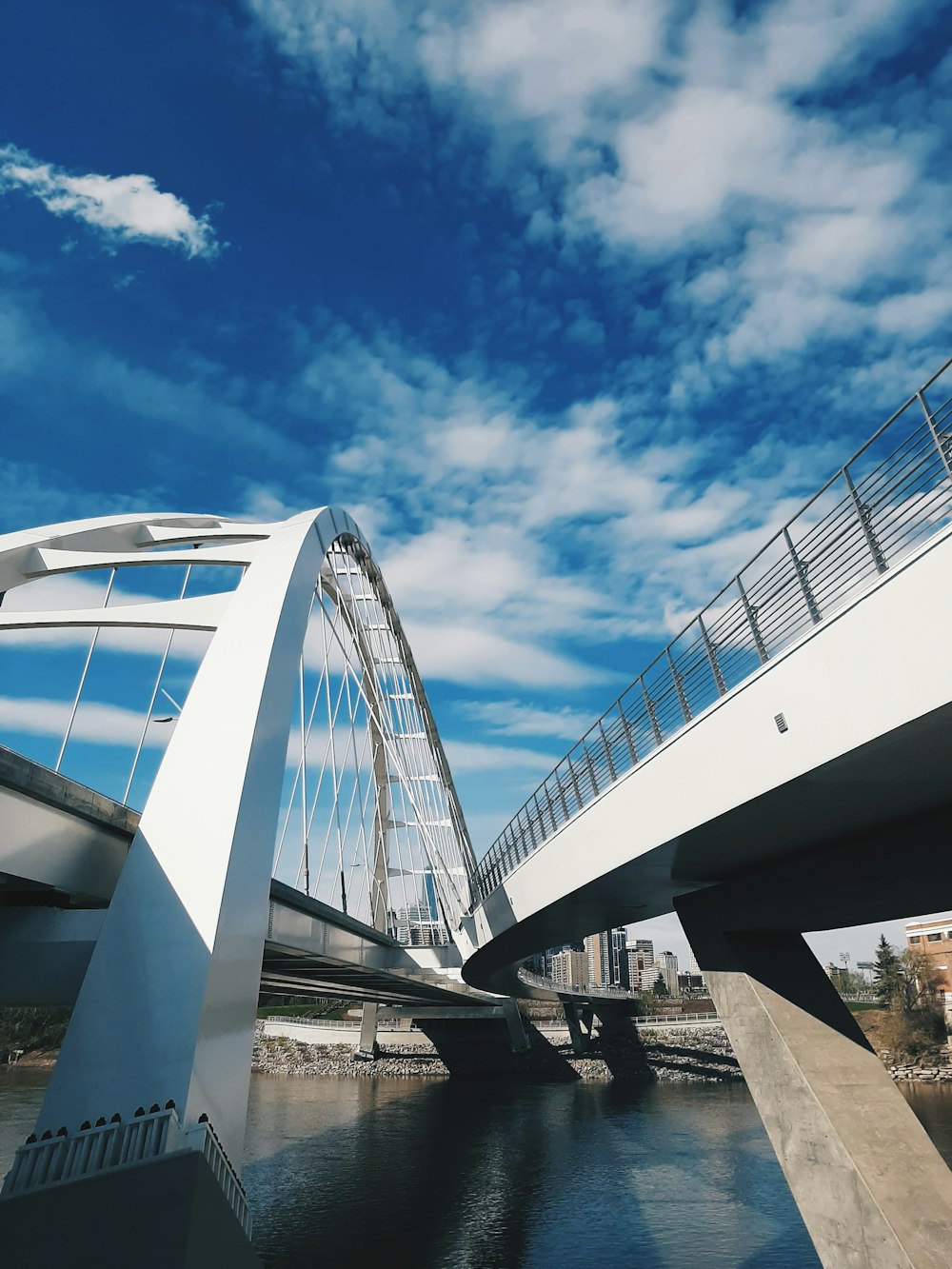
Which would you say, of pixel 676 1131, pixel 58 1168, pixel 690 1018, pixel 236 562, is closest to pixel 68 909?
pixel 58 1168

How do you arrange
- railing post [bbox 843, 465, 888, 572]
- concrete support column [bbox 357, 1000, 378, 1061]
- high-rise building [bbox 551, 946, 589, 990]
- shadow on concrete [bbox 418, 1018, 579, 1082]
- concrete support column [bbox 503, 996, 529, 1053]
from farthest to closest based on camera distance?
high-rise building [bbox 551, 946, 589, 990] → concrete support column [bbox 357, 1000, 378, 1061] → concrete support column [bbox 503, 996, 529, 1053] → shadow on concrete [bbox 418, 1018, 579, 1082] → railing post [bbox 843, 465, 888, 572]

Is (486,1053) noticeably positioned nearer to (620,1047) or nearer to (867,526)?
(620,1047)

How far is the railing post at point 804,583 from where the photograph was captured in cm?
851

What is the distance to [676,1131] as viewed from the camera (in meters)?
35.4

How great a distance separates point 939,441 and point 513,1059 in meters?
69.2

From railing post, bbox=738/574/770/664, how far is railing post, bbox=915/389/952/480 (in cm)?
294

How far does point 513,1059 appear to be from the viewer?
6594 centimetres

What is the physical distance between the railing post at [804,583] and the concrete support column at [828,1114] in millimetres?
6820

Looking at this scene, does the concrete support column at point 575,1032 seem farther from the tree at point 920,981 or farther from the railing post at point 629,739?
the railing post at point 629,739

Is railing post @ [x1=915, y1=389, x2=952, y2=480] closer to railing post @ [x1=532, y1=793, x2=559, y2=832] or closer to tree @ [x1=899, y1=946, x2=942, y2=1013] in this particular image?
railing post @ [x1=532, y1=793, x2=559, y2=832]

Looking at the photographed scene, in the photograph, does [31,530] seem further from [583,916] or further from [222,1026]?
[583,916]

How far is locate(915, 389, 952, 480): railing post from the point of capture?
7152 mm

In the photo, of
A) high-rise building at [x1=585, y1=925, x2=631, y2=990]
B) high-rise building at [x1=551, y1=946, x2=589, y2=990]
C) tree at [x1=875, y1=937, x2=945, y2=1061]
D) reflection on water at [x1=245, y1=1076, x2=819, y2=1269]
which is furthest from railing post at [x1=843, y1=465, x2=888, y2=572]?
high-rise building at [x1=551, y1=946, x2=589, y2=990]

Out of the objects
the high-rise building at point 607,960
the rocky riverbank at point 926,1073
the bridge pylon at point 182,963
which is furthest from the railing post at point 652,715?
the high-rise building at point 607,960
